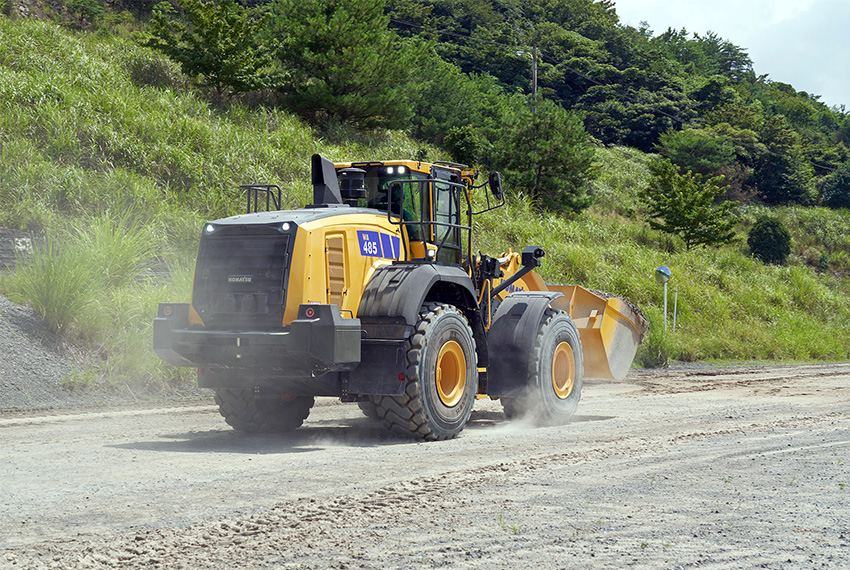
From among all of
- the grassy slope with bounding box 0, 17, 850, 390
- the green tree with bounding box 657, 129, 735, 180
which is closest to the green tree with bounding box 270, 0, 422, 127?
the grassy slope with bounding box 0, 17, 850, 390

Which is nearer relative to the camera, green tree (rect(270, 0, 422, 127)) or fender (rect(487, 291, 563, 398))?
fender (rect(487, 291, 563, 398))

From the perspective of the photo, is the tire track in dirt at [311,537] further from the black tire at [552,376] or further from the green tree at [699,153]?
the green tree at [699,153]

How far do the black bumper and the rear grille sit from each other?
19 cm

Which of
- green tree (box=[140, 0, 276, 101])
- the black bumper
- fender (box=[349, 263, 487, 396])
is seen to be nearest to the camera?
the black bumper

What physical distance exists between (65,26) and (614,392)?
24.9 meters

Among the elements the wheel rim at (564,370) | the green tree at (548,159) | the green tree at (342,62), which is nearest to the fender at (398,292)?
the wheel rim at (564,370)

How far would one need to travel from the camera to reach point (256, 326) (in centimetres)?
762

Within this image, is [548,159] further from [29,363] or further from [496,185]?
[29,363]

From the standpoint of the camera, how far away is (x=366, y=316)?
26.1 ft

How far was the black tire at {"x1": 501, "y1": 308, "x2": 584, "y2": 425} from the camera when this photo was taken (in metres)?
9.25

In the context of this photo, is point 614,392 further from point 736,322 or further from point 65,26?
point 65,26

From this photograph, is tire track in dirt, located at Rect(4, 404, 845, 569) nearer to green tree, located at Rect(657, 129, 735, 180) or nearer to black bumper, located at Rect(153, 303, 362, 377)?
black bumper, located at Rect(153, 303, 362, 377)

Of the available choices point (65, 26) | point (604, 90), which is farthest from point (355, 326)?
point (604, 90)

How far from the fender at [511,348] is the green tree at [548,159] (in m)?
22.3
